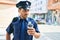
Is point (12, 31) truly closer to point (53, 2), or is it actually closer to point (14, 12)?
point (14, 12)

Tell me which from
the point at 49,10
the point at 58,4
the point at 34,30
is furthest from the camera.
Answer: the point at 49,10

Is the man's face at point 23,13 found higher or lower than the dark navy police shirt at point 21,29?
higher

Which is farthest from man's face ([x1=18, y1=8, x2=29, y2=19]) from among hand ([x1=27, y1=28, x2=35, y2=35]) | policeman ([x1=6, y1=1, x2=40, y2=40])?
hand ([x1=27, y1=28, x2=35, y2=35])

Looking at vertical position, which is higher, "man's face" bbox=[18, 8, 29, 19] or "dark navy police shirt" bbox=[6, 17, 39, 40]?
"man's face" bbox=[18, 8, 29, 19]

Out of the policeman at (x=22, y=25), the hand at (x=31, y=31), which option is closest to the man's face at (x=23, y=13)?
the policeman at (x=22, y=25)

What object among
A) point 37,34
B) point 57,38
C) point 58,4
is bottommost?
point 57,38

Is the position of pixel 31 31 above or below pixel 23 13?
below

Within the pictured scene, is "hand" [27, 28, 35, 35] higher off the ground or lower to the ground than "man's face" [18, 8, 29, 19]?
lower

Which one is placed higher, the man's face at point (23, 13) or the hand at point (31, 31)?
the man's face at point (23, 13)

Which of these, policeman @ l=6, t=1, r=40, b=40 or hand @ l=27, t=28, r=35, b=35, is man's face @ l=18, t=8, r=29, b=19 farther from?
hand @ l=27, t=28, r=35, b=35

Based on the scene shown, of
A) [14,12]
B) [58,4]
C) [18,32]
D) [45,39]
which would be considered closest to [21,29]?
[18,32]

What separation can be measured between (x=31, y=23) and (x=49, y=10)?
534 centimetres

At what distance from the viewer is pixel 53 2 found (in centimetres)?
621

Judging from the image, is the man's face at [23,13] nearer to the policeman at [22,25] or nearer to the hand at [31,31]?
the policeman at [22,25]
